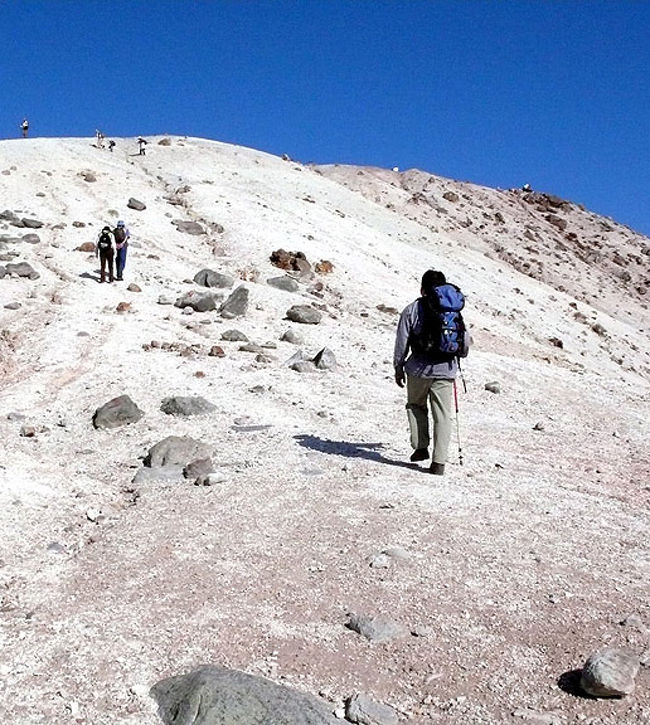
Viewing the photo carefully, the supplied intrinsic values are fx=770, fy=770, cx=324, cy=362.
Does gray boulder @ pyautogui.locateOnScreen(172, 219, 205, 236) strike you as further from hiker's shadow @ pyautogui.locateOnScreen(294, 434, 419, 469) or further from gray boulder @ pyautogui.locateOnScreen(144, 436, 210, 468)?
gray boulder @ pyautogui.locateOnScreen(144, 436, 210, 468)

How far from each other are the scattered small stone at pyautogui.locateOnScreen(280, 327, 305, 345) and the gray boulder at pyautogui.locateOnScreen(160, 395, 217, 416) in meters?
5.62

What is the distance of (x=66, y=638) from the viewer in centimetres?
514

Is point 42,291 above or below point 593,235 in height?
below

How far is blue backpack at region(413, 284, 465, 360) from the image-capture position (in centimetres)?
816

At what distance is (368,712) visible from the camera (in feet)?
14.1

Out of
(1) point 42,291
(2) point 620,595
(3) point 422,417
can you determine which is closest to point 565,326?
(1) point 42,291

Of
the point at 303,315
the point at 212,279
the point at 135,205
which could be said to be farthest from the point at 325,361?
the point at 135,205

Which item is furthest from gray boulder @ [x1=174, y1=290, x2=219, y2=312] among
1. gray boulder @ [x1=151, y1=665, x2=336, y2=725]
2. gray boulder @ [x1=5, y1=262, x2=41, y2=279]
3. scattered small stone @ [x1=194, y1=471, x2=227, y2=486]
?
gray boulder @ [x1=151, y1=665, x2=336, y2=725]

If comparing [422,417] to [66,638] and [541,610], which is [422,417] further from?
[66,638]

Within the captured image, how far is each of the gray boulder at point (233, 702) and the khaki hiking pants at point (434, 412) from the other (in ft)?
14.4

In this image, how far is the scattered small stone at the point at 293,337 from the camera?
16844 millimetres

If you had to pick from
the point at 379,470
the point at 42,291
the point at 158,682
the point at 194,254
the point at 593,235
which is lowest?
the point at 158,682

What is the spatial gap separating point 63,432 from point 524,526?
6.72 meters

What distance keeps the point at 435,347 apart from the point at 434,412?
745 mm
